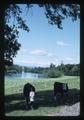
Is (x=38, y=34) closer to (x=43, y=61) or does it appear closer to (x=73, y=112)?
(x=43, y=61)

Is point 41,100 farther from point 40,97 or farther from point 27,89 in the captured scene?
point 27,89

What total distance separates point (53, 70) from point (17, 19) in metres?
0.59

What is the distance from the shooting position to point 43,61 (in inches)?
89.2

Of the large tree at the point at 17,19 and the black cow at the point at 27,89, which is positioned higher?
the large tree at the point at 17,19

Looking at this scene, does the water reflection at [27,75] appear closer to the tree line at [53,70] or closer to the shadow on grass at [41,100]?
the tree line at [53,70]

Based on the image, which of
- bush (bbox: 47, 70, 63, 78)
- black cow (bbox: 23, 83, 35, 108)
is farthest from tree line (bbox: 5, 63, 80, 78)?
black cow (bbox: 23, 83, 35, 108)

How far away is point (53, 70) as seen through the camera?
2268mm

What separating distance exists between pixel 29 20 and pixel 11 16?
7.1 inches

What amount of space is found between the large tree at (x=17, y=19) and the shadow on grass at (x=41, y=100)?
0.35 metres

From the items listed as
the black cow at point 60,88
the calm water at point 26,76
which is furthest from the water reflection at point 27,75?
the black cow at point 60,88

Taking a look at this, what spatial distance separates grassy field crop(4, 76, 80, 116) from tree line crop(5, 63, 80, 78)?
48mm

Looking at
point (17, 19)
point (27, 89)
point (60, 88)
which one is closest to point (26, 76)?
point (27, 89)

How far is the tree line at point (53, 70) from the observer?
2231 millimetres

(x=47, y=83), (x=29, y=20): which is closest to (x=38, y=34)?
(x=29, y=20)
